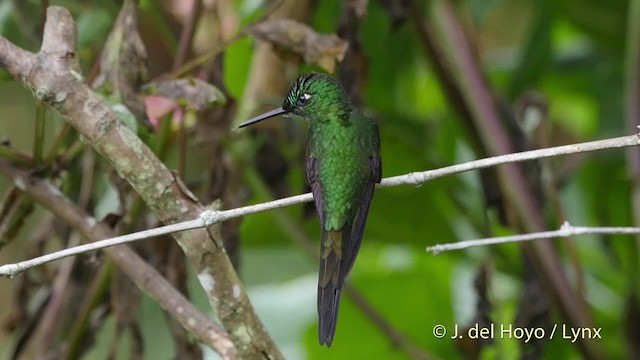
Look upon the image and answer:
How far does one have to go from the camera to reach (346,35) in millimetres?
1495

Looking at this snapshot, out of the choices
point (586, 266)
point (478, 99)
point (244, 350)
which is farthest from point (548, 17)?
point (244, 350)

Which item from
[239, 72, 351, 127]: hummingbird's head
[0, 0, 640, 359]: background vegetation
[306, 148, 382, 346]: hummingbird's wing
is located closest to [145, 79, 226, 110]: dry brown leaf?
[0, 0, 640, 359]: background vegetation

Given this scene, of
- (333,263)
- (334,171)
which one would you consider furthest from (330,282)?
(334,171)

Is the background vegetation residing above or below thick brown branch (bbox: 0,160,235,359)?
above

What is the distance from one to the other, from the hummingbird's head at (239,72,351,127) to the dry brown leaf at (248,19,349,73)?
7.0 inches

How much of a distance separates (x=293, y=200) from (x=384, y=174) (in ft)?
3.57

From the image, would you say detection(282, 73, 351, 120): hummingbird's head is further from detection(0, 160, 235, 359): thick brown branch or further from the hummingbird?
detection(0, 160, 235, 359): thick brown branch

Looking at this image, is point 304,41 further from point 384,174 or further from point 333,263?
point 384,174

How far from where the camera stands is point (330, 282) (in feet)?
3.20

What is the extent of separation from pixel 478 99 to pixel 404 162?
0.30m

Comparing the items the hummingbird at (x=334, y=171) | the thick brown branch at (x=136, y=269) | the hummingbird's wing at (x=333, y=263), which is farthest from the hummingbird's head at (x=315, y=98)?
the thick brown branch at (x=136, y=269)

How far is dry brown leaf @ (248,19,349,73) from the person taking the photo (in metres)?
1.33

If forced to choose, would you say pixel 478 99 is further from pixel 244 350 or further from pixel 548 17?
pixel 244 350

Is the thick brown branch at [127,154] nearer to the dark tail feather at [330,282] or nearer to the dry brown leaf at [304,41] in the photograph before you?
the dark tail feather at [330,282]
